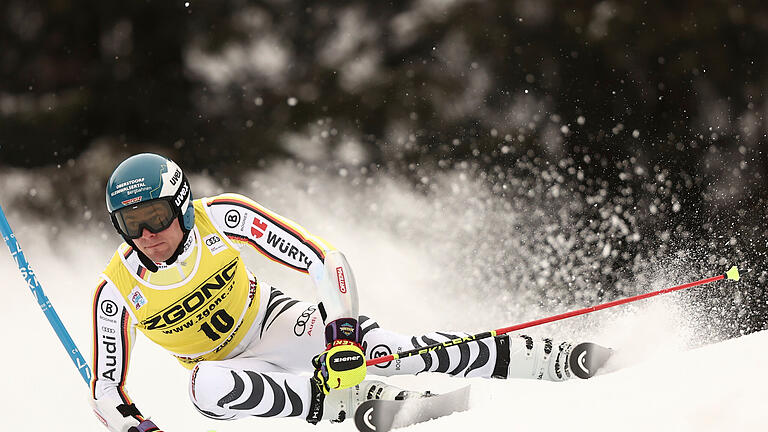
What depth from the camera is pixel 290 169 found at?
9.21 metres

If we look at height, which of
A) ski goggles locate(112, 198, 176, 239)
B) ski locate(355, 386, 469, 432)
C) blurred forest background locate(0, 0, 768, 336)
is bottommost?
ski locate(355, 386, 469, 432)

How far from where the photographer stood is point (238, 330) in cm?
309

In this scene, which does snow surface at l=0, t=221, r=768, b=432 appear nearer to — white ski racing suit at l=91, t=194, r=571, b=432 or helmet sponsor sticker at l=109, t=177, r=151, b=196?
white ski racing suit at l=91, t=194, r=571, b=432

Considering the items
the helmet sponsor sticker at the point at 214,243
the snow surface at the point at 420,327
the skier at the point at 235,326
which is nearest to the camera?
the snow surface at the point at 420,327

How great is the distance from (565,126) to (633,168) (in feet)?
2.92

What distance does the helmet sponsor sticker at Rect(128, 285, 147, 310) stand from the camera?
285cm

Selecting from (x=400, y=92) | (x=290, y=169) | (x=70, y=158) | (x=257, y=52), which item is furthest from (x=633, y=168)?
(x=70, y=158)

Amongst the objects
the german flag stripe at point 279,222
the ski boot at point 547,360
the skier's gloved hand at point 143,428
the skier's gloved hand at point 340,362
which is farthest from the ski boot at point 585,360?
the skier's gloved hand at point 143,428

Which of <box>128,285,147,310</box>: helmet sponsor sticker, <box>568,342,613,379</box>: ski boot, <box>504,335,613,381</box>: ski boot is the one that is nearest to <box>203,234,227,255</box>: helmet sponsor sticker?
<box>128,285,147,310</box>: helmet sponsor sticker

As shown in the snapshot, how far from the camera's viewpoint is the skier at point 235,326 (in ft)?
8.84

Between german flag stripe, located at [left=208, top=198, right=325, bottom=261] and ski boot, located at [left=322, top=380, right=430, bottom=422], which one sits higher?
german flag stripe, located at [left=208, top=198, right=325, bottom=261]

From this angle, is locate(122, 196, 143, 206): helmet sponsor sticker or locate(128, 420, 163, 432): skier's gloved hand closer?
locate(122, 196, 143, 206): helmet sponsor sticker

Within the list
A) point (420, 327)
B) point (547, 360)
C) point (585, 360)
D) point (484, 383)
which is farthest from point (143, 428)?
point (420, 327)

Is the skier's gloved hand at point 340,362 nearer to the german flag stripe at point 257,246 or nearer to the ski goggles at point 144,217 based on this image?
the german flag stripe at point 257,246
